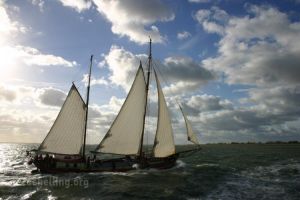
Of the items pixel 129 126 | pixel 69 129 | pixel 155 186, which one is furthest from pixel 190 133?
pixel 69 129

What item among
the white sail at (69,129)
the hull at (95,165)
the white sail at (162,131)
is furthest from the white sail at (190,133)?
the white sail at (69,129)

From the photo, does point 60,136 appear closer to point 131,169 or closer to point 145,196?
point 131,169

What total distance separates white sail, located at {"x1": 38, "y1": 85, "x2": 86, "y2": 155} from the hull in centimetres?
189

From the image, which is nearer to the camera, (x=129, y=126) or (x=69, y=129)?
(x=69, y=129)

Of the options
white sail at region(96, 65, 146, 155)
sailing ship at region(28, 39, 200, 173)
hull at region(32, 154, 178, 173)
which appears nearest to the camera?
hull at region(32, 154, 178, 173)

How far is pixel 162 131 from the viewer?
2042 inches

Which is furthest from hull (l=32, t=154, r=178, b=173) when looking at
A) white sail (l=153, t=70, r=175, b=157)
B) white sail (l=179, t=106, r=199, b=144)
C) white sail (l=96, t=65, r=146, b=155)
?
white sail (l=179, t=106, r=199, b=144)

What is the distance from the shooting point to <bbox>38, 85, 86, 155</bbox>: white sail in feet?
165

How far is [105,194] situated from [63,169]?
58.9ft

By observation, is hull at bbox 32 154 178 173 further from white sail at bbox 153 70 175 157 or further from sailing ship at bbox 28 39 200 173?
white sail at bbox 153 70 175 157

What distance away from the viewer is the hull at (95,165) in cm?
4962

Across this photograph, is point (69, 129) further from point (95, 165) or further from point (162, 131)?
point (162, 131)

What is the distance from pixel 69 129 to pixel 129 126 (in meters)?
9.07

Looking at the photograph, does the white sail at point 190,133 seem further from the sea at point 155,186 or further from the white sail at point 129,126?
the white sail at point 129,126
